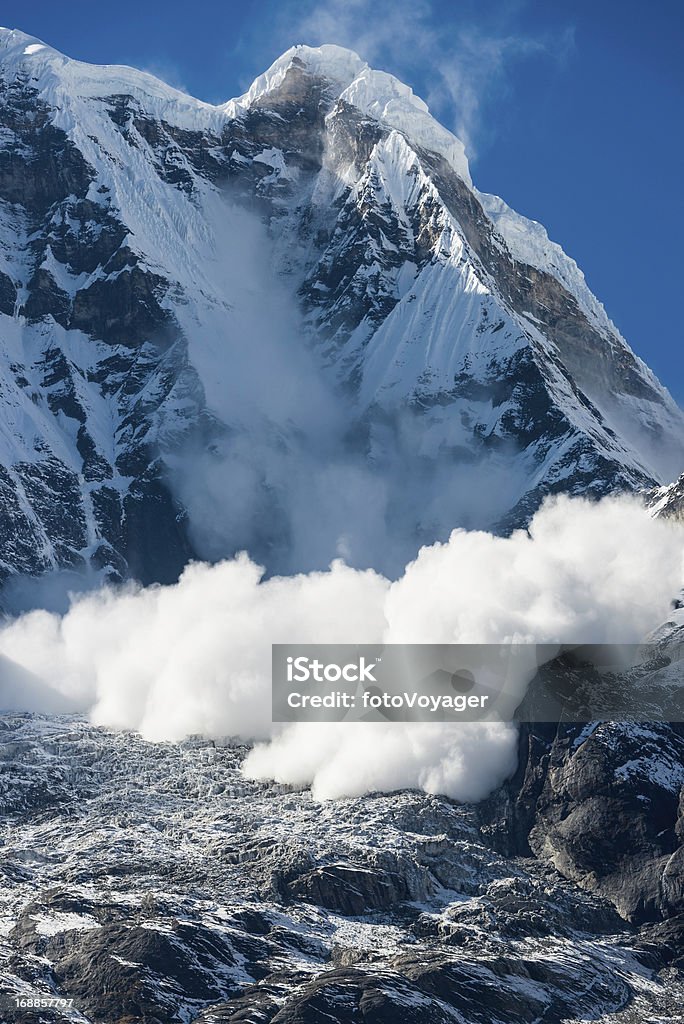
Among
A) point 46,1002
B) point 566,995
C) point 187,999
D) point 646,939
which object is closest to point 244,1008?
point 187,999

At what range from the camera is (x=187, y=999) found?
174 metres

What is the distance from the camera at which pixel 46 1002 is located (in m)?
172

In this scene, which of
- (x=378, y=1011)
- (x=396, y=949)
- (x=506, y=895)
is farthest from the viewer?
(x=506, y=895)

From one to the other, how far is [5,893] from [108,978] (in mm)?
22505

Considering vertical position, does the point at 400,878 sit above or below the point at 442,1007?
above

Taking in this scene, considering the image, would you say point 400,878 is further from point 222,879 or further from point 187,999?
point 187,999

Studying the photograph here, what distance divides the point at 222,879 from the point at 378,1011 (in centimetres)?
3261

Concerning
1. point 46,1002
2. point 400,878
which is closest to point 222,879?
point 400,878

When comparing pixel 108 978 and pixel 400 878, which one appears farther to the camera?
pixel 400 878

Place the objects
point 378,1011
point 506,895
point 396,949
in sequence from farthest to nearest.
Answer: point 506,895 → point 396,949 → point 378,1011

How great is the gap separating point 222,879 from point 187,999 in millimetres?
25962

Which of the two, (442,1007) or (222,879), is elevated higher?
(222,879)

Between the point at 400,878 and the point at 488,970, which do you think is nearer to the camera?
the point at 488,970

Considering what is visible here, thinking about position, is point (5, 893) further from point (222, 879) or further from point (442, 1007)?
point (442, 1007)
